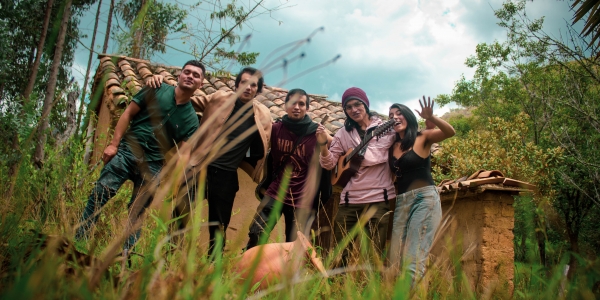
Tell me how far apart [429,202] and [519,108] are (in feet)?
64.0

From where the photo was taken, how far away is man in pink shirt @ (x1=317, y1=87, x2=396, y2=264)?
11.9ft

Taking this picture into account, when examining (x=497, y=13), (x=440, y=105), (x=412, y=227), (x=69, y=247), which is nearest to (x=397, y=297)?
(x=69, y=247)

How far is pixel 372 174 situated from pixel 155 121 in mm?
1860

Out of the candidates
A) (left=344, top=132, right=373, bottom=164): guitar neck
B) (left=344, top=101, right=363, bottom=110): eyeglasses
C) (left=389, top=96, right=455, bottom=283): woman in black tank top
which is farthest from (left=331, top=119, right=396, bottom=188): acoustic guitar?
(left=344, top=101, right=363, bottom=110): eyeglasses

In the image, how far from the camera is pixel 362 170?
12.4 ft

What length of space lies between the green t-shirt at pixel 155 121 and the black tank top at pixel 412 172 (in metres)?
1.73

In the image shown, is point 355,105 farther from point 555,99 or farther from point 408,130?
point 555,99

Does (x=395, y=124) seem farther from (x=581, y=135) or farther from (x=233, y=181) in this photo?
(x=581, y=135)

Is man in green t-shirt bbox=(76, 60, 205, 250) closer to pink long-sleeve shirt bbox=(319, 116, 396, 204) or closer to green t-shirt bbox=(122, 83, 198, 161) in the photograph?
green t-shirt bbox=(122, 83, 198, 161)

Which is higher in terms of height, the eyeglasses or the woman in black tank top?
the eyeglasses

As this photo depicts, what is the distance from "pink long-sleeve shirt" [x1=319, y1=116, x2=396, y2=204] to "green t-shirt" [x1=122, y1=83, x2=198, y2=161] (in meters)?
1.27

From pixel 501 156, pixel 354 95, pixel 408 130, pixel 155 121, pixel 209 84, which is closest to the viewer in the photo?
pixel 155 121

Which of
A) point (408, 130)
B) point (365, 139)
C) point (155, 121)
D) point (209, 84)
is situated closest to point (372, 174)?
point (365, 139)

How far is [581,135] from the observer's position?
1484 centimetres
